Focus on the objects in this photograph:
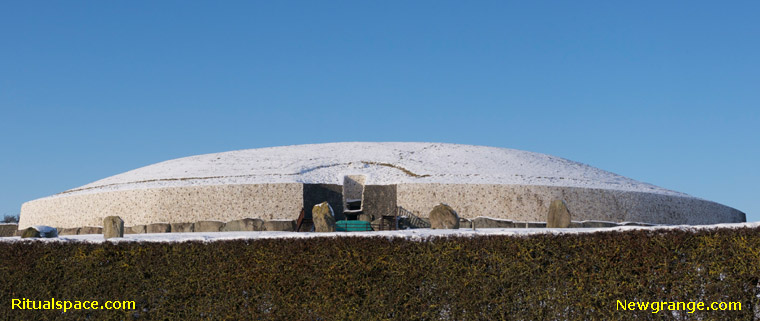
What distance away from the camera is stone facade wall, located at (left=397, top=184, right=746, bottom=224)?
27.8 m

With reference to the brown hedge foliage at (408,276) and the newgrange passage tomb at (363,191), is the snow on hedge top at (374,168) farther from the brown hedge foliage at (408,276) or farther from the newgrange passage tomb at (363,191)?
the brown hedge foliage at (408,276)

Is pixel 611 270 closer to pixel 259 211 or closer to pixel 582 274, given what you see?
pixel 582 274

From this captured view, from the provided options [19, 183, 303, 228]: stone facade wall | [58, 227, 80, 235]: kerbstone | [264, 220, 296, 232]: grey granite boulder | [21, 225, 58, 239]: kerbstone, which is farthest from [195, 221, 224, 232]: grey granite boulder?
[21, 225, 58, 239]: kerbstone

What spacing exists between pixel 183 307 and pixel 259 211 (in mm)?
15859

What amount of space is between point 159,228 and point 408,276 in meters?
18.7

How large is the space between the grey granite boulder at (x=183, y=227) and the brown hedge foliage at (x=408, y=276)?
575 inches

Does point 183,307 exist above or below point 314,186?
below

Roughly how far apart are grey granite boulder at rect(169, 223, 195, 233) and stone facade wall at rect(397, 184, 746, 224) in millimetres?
7942

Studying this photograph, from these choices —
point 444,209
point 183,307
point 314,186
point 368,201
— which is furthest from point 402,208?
point 183,307

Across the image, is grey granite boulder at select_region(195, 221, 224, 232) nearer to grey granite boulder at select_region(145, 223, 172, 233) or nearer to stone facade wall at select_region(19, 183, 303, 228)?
stone facade wall at select_region(19, 183, 303, 228)

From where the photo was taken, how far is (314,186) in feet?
92.8

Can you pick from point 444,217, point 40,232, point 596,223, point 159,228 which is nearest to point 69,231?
point 159,228

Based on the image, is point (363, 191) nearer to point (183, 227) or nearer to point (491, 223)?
point (491, 223)

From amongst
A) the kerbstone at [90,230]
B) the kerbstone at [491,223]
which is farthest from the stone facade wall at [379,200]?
the kerbstone at [90,230]
